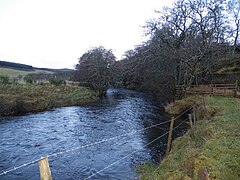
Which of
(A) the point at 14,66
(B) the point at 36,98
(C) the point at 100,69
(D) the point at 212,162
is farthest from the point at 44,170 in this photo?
(A) the point at 14,66

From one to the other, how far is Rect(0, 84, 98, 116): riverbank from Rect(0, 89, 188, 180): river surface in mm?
2213

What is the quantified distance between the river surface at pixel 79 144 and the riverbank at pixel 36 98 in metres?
2.21

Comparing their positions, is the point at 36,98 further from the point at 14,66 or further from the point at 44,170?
the point at 14,66

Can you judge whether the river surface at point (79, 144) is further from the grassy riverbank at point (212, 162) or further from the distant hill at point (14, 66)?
the distant hill at point (14, 66)

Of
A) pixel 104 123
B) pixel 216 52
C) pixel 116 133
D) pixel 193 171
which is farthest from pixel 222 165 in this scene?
pixel 216 52

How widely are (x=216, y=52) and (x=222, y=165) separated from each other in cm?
2447

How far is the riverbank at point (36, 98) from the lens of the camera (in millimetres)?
23984

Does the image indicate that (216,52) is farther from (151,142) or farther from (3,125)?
(3,125)

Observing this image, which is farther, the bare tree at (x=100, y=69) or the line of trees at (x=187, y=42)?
the bare tree at (x=100, y=69)

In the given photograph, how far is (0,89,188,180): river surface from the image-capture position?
403 inches

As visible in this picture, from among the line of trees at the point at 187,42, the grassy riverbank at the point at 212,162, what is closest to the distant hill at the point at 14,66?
the line of trees at the point at 187,42

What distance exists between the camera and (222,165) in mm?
6492

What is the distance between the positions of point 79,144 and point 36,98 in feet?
57.8

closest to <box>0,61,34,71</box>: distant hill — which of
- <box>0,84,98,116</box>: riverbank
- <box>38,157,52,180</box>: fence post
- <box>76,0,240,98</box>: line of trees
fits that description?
<box>0,84,98,116</box>: riverbank
